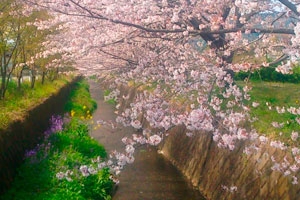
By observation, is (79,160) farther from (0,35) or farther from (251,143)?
(0,35)

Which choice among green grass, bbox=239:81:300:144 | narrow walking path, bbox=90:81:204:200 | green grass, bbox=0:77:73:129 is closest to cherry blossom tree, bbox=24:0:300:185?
green grass, bbox=239:81:300:144

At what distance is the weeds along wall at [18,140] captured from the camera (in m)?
9.74

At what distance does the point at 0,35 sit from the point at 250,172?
10709 mm

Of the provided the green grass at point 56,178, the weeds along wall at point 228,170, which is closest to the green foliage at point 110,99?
the green grass at point 56,178

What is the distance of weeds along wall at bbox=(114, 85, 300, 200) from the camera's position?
27.9 feet

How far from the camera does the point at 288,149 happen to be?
8398 millimetres

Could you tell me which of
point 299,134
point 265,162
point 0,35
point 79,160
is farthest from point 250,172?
point 0,35

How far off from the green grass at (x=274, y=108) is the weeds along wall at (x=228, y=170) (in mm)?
520

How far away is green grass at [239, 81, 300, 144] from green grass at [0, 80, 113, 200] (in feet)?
14.3

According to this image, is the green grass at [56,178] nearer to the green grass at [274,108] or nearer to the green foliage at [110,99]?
the green foliage at [110,99]

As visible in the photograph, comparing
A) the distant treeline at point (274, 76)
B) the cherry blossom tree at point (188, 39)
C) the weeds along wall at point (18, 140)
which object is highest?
the cherry blossom tree at point (188, 39)

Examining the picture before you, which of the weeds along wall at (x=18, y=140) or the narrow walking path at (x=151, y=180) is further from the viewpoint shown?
the narrow walking path at (x=151, y=180)

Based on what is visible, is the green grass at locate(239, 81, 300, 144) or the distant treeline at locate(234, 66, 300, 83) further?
the distant treeline at locate(234, 66, 300, 83)

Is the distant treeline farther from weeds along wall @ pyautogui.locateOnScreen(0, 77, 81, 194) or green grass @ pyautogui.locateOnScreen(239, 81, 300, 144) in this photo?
weeds along wall @ pyautogui.locateOnScreen(0, 77, 81, 194)
